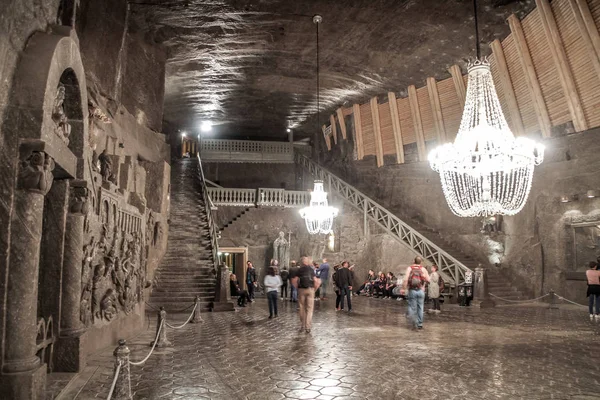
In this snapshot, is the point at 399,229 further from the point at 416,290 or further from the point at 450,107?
the point at 416,290

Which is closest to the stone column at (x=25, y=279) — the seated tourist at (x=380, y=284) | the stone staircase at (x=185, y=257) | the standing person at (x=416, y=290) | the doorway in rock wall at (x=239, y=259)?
the standing person at (x=416, y=290)

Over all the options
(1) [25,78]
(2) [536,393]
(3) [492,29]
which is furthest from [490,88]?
(1) [25,78]

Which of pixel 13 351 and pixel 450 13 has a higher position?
pixel 450 13

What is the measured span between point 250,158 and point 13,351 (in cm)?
2163

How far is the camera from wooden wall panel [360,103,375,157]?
19.1 meters

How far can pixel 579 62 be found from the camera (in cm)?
1102

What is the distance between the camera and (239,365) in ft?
20.4

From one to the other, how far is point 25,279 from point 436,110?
14.3 metres

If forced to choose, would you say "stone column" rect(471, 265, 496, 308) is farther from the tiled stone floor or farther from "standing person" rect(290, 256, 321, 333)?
"standing person" rect(290, 256, 321, 333)

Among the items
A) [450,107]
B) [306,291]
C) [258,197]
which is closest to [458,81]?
[450,107]

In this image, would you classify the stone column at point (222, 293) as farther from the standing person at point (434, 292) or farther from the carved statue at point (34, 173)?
the carved statue at point (34, 173)

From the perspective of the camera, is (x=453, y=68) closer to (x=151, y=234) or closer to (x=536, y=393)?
(x=151, y=234)

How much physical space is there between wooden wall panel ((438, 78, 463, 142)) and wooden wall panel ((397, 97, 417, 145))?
1496 mm

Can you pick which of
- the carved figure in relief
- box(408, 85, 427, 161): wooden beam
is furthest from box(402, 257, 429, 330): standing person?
box(408, 85, 427, 161): wooden beam
